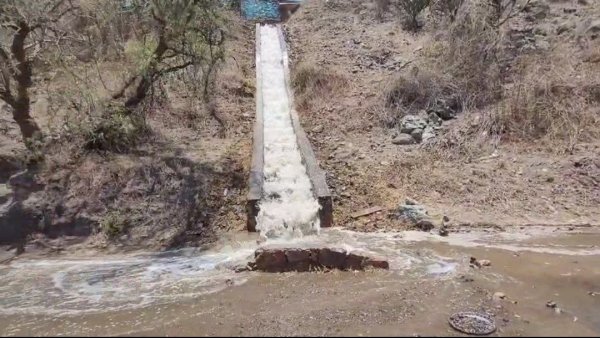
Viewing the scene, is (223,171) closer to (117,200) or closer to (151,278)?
Answer: (117,200)

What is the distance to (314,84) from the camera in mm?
13172

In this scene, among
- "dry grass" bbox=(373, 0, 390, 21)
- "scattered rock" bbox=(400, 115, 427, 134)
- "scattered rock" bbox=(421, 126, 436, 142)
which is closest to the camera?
"scattered rock" bbox=(421, 126, 436, 142)

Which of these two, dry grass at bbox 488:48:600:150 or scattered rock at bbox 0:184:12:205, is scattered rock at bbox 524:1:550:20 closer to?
dry grass at bbox 488:48:600:150

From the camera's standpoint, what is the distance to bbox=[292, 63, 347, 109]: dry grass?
500 inches

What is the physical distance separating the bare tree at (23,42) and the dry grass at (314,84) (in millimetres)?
5186

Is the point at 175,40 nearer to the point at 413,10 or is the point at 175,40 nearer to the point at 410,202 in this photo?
the point at 410,202

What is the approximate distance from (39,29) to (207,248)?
493 centimetres

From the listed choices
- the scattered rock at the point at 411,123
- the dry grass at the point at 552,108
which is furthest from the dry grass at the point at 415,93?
the dry grass at the point at 552,108

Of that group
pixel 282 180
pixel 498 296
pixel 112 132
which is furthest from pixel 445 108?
pixel 498 296

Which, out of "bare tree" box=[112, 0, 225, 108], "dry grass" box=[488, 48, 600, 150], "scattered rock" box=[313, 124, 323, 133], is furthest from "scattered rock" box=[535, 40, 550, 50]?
"bare tree" box=[112, 0, 225, 108]

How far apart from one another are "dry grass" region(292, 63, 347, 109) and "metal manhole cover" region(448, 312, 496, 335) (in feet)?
26.7

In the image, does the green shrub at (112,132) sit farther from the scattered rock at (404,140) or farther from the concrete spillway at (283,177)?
the scattered rock at (404,140)

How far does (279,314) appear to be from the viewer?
4.96 metres

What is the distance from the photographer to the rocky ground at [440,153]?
26.9ft
